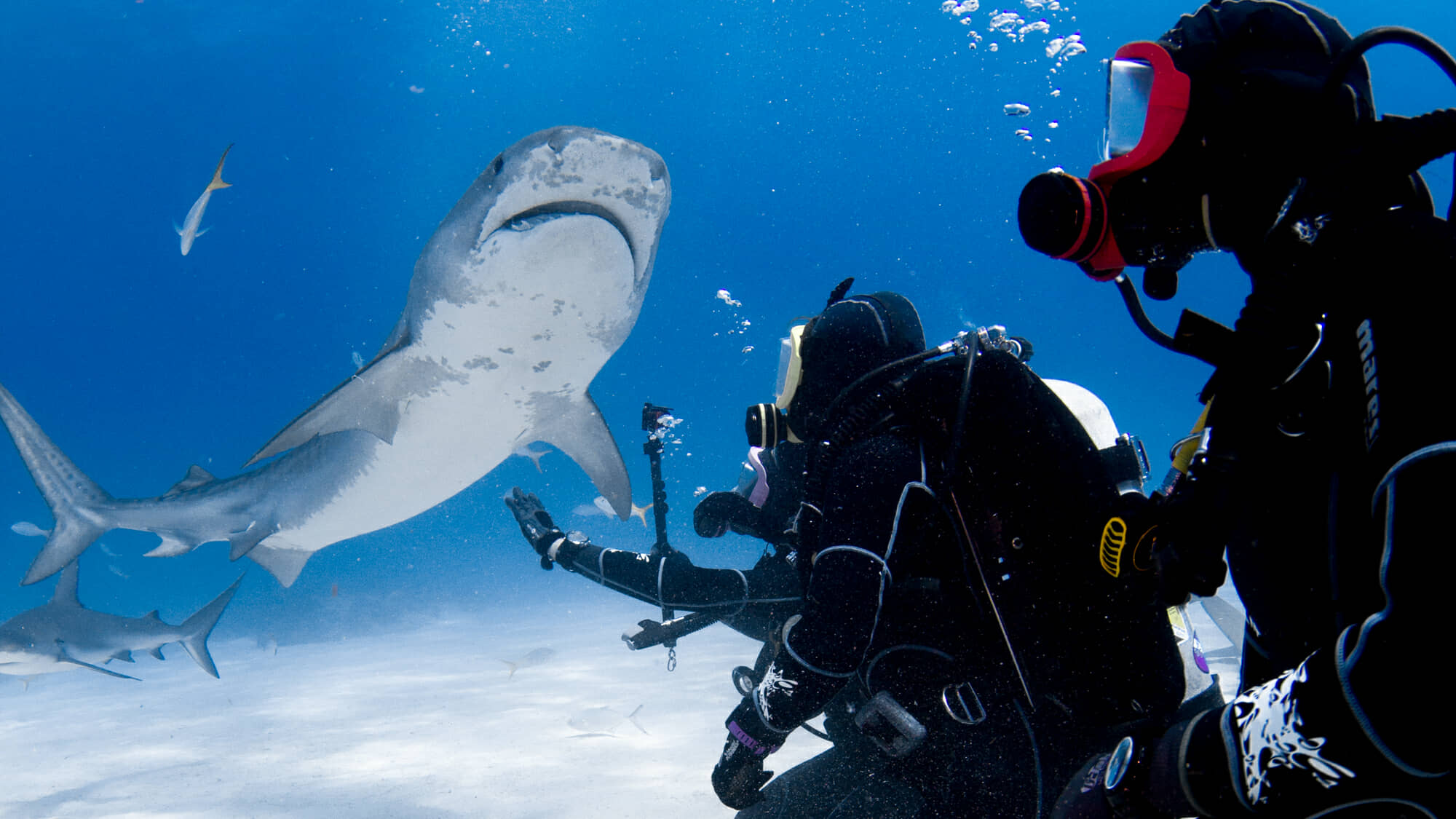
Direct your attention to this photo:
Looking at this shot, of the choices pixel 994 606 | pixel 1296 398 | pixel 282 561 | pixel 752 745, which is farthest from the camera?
pixel 282 561

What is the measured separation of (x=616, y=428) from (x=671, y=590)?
2798 inches

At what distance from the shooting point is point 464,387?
4.79 metres

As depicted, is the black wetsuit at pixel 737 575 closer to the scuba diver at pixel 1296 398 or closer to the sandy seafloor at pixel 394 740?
the sandy seafloor at pixel 394 740

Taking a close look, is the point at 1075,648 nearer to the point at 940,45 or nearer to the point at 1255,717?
the point at 1255,717

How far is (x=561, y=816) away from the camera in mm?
4109

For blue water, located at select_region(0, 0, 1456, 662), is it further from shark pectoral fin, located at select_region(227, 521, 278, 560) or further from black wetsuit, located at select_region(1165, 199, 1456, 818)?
black wetsuit, located at select_region(1165, 199, 1456, 818)

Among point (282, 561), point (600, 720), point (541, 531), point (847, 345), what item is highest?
point (847, 345)

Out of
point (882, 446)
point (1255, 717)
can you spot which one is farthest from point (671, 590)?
point (1255, 717)

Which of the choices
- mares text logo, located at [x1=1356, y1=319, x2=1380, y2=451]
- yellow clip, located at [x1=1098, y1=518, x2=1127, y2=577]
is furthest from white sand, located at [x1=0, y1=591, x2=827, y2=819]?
mares text logo, located at [x1=1356, y1=319, x2=1380, y2=451]

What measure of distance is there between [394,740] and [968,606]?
6149 mm

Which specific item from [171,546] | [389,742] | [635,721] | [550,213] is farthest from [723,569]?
[171,546]

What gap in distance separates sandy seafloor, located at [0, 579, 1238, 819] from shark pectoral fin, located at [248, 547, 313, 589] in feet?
5.11

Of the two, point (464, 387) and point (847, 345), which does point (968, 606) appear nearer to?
point (847, 345)

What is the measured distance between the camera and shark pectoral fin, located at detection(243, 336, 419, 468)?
4414mm
